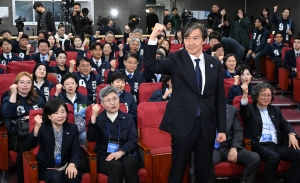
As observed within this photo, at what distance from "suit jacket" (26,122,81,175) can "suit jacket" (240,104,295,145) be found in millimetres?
1481

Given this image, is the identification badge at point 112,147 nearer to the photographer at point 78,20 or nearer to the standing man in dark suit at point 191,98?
the standing man in dark suit at point 191,98

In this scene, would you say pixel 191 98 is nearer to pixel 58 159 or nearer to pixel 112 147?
pixel 112 147

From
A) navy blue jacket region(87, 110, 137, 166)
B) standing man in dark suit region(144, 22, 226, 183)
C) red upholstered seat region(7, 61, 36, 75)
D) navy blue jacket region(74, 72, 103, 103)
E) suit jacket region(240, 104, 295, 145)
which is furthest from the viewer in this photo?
red upholstered seat region(7, 61, 36, 75)

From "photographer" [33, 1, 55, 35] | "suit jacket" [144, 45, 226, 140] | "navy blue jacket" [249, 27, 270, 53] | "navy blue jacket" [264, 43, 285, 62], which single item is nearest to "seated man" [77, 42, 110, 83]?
"photographer" [33, 1, 55, 35]

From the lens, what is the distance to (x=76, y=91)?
165 inches

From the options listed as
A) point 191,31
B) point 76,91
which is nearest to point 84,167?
point 76,91

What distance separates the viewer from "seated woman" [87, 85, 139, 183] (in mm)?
3391

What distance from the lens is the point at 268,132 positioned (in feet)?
13.0

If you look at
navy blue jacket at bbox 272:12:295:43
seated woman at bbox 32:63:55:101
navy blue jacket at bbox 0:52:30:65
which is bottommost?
seated woman at bbox 32:63:55:101

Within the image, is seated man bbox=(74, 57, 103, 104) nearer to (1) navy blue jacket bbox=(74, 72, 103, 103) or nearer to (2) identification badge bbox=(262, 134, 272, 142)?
(1) navy blue jacket bbox=(74, 72, 103, 103)

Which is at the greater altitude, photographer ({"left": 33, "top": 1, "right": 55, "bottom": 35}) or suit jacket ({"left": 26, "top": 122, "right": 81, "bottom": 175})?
photographer ({"left": 33, "top": 1, "right": 55, "bottom": 35})

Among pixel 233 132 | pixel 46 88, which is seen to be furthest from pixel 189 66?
pixel 46 88

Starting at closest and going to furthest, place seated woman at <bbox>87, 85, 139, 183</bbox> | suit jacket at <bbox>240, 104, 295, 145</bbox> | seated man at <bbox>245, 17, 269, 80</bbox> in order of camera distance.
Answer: seated woman at <bbox>87, 85, 139, 183</bbox> < suit jacket at <bbox>240, 104, 295, 145</bbox> < seated man at <bbox>245, 17, 269, 80</bbox>

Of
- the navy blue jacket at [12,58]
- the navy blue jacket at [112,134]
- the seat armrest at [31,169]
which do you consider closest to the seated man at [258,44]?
the navy blue jacket at [12,58]
